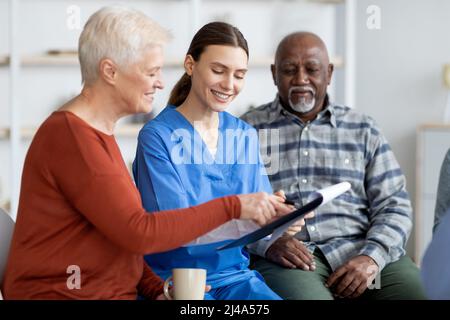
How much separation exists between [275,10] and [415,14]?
2.92 feet

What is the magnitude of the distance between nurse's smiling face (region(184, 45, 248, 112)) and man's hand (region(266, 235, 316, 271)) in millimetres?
473

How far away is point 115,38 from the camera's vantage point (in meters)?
1.39

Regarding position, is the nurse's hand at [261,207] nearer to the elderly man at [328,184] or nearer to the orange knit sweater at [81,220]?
the orange knit sweater at [81,220]

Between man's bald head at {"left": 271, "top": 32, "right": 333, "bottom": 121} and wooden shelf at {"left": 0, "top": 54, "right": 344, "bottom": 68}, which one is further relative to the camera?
wooden shelf at {"left": 0, "top": 54, "right": 344, "bottom": 68}

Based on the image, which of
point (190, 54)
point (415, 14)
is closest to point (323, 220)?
point (190, 54)

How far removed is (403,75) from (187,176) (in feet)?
10.4

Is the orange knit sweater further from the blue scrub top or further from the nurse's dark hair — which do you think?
the nurse's dark hair

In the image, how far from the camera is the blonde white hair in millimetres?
1393

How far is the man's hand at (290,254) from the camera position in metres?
2.05

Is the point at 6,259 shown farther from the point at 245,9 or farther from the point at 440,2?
the point at 440,2

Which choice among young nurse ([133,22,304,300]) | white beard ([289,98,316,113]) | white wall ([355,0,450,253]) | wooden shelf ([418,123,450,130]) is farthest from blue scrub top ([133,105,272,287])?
white wall ([355,0,450,253])

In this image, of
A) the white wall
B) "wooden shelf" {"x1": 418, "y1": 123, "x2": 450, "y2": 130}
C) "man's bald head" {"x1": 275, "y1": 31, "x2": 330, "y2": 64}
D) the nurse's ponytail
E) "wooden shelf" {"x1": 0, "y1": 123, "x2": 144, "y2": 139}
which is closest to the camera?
the nurse's ponytail

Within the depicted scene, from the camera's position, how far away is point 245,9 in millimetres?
4293

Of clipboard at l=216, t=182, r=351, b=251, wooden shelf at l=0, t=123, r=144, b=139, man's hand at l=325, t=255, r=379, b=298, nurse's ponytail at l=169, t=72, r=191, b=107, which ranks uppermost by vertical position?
nurse's ponytail at l=169, t=72, r=191, b=107
